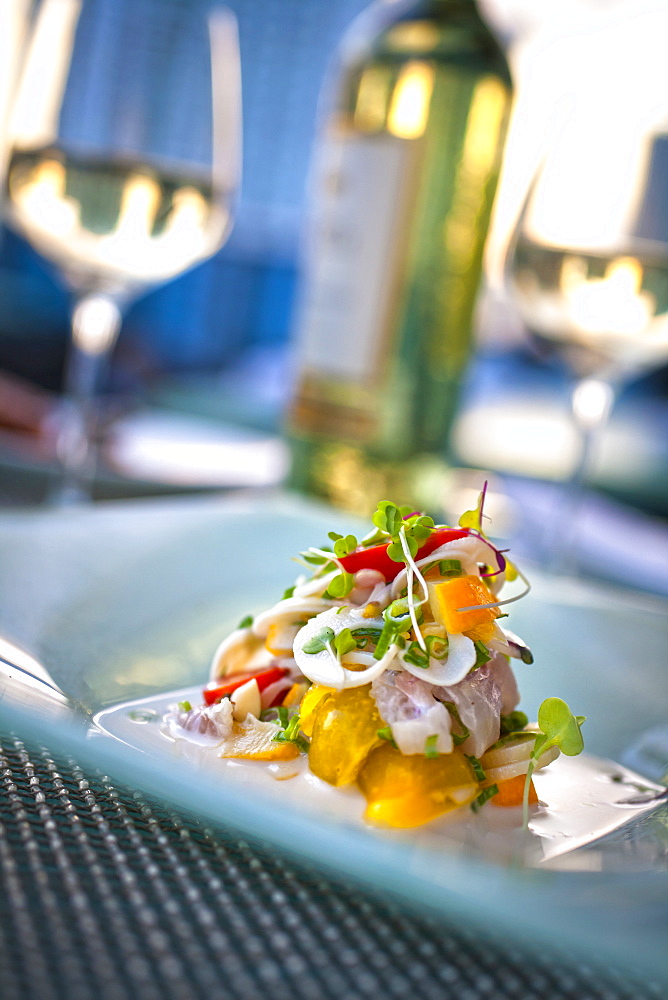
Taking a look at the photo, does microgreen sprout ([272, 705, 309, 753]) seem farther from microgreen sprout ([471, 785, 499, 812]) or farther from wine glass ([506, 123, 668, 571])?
wine glass ([506, 123, 668, 571])

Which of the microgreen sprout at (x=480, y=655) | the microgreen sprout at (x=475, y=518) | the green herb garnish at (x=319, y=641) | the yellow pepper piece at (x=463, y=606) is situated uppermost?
the microgreen sprout at (x=475, y=518)

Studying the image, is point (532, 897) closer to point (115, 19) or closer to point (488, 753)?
point (488, 753)

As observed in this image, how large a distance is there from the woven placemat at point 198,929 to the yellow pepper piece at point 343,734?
2.9 inches

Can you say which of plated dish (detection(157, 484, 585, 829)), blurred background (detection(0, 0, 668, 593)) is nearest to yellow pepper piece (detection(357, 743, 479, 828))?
plated dish (detection(157, 484, 585, 829))

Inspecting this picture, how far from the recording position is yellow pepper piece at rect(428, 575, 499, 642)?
57 centimetres

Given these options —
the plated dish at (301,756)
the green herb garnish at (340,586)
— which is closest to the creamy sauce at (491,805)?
the plated dish at (301,756)

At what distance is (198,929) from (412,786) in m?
0.15

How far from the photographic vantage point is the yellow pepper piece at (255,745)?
539 mm

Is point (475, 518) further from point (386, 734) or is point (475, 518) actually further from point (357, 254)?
point (357, 254)

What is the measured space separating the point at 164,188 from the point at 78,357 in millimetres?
248

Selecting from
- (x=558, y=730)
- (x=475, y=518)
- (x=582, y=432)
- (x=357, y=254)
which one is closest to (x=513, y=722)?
(x=558, y=730)

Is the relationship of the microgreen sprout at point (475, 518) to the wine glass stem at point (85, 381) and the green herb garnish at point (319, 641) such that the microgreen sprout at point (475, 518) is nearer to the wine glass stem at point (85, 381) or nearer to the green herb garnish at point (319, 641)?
the green herb garnish at point (319, 641)

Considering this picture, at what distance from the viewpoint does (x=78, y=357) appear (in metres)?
1.28

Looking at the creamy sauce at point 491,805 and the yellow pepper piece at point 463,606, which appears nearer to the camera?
the creamy sauce at point 491,805
